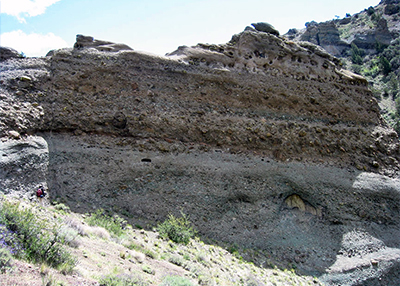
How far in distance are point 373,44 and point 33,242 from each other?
67768mm

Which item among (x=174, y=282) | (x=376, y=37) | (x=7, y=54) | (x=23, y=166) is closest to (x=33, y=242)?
(x=174, y=282)

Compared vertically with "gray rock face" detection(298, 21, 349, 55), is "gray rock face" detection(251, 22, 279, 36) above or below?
below

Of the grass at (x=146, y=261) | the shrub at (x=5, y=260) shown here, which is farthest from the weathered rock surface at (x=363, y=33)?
the shrub at (x=5, y=260)

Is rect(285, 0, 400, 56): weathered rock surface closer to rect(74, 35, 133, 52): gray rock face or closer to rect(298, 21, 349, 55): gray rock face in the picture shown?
rect(298, 21, 349, 55): gray rock face

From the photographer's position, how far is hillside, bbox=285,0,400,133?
4244 centimetres

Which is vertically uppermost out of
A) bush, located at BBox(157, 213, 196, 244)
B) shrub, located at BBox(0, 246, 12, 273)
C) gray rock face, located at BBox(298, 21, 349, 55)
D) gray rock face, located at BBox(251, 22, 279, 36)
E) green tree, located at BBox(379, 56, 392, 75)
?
gray rock face, located at BBox(298, 21, 349, 55)

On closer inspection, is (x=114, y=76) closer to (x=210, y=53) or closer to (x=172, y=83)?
(x=172, y=83)

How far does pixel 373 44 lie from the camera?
59.8m

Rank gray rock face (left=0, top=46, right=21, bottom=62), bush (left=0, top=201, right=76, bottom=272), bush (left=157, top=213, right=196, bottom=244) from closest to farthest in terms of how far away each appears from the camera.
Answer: bush (left=0, top=201, right=76, bottom=272)
bush (left=157, top=213, right=196, bottom=244)
gray rock face (left=0, top=46, right=21, bottom=62)

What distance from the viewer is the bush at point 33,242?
5480 mm

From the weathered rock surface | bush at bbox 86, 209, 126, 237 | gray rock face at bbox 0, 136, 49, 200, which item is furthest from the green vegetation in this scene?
gray rock face at bbox 0, 136, 49, 200

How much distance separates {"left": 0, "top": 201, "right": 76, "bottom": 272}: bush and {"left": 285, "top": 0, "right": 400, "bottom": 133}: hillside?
38598mm

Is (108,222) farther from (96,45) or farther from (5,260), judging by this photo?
(96,45)

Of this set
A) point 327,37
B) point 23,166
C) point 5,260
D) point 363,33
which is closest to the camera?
point 5,260
